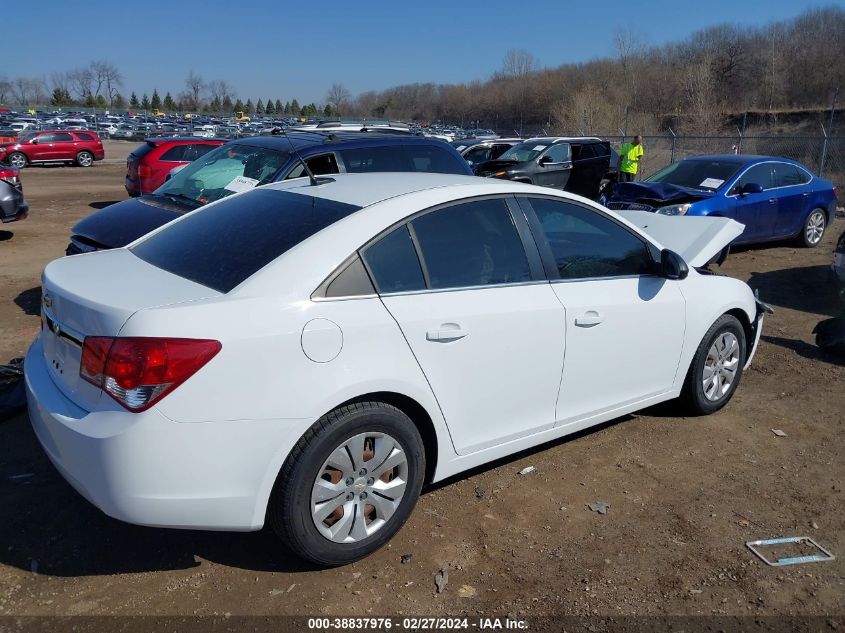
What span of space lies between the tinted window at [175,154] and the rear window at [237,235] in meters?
10.6

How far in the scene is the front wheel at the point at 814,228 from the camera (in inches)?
440

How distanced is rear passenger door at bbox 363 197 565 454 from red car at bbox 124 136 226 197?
36.1 feet

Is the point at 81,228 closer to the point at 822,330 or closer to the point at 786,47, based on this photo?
the point at 822,330

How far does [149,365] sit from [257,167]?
4934mm

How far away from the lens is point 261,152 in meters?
7.32

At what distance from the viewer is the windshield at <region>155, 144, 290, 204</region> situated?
6938 millimetres

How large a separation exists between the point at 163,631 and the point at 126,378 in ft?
3.27

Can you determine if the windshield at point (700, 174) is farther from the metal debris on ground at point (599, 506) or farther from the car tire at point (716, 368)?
the metal debris on ground at point (599, 506)

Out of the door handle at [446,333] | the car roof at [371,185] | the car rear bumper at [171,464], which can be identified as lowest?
the car rear bumper at [171,464]

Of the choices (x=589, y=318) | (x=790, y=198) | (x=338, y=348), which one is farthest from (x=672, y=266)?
(x=790, y=198)

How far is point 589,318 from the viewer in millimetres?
3781

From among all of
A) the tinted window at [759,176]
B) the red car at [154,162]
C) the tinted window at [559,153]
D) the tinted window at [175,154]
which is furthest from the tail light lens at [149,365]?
the tinted window at [559,153]

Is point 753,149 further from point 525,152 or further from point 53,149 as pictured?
point 53,149

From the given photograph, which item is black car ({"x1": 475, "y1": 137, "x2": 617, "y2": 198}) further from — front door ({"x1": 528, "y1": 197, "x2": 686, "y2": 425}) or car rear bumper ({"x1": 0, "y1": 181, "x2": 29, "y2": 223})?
front door ({"x1": 528, "y1": 197, "x2": 686, "y2": 425})
